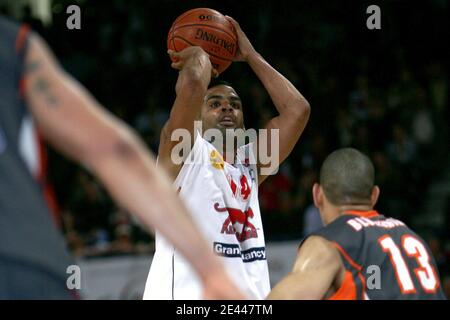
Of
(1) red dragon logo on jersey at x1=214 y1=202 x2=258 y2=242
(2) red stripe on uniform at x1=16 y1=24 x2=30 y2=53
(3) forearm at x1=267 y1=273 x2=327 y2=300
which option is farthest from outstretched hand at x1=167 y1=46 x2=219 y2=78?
(2) red stripe on uniform at x1=16 y1=24 x2=30 y2=53

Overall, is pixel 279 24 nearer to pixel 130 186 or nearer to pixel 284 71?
pixel 284 71

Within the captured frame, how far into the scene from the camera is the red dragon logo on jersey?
4.67 m

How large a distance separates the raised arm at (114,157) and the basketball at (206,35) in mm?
2948

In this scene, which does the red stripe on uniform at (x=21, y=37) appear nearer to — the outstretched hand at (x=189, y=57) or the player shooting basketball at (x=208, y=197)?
the player shooting basketball at (x=208, y=197)

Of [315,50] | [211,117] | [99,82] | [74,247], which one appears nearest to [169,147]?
[211,117]

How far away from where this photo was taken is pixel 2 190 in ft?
6.79

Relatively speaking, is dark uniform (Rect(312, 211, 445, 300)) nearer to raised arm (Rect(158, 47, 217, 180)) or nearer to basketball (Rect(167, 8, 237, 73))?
raised arm (Rect(158, 47, 217, 180))

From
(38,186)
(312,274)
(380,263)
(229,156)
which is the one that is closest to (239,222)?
(229,156)

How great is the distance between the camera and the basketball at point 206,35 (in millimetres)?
5043

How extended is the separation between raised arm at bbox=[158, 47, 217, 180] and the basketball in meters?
0.34

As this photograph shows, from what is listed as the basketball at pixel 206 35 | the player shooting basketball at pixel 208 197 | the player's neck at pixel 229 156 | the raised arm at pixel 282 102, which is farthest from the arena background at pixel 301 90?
the basketball at pixel 206 35
